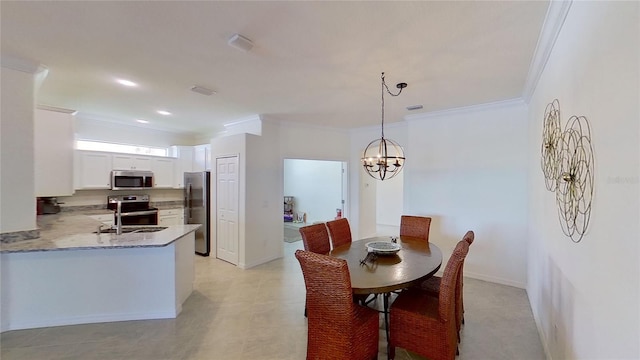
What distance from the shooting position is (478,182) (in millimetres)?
3988

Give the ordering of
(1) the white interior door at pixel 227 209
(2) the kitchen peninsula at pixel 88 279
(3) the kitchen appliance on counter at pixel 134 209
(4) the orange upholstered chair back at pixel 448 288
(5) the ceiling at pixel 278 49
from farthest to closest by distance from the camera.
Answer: (3) the kitchen appliance on counter at pixel 134 209, (1) the white interior door at pixel 227 209, (2) the kitchen peninsula at pixel 88 279, (4) the orange upholstered chair back at pixel 448 288, (5) the ceiling at pixel 278 49

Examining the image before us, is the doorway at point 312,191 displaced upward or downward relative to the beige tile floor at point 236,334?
upward

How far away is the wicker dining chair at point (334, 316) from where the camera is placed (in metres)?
1.85

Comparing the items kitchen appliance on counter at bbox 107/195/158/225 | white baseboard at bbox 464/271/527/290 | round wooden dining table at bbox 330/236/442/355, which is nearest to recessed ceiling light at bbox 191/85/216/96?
round wooden dining table at bbox 330/236/442/355

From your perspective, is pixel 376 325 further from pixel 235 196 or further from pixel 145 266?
pixel 235 196

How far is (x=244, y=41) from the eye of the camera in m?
2.12

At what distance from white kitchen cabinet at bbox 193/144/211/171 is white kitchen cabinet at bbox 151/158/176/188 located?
47 centimetres

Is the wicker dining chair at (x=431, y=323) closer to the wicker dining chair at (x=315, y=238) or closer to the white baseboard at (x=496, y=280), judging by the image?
the wicker dining chair at (x=315, y=238)

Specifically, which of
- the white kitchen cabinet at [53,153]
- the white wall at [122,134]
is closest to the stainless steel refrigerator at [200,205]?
the white wall at [122,134]

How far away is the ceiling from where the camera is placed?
5.82 ft

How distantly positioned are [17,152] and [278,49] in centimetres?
270

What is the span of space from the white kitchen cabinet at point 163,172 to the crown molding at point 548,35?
6.28 m

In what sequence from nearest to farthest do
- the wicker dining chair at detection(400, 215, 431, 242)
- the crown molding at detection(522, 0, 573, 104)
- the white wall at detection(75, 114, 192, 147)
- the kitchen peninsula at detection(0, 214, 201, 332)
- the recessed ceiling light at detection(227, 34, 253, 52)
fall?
1. the crown molding at detection(522, 0, 573, 104)
2. the recessed ceiling light at detection(227, 34, 253, 52)
3. the kitchen peninsula at detection(0, 214, 201, 332)
4. the wicker dining chair at detection(400, 215, 431, 242)
5. the white wall at detection(75, 114, 192, 147)

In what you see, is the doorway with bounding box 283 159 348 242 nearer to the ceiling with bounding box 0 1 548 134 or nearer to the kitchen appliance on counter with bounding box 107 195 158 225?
the kitchen appliance on counter with bounding box 107 195 158 225
